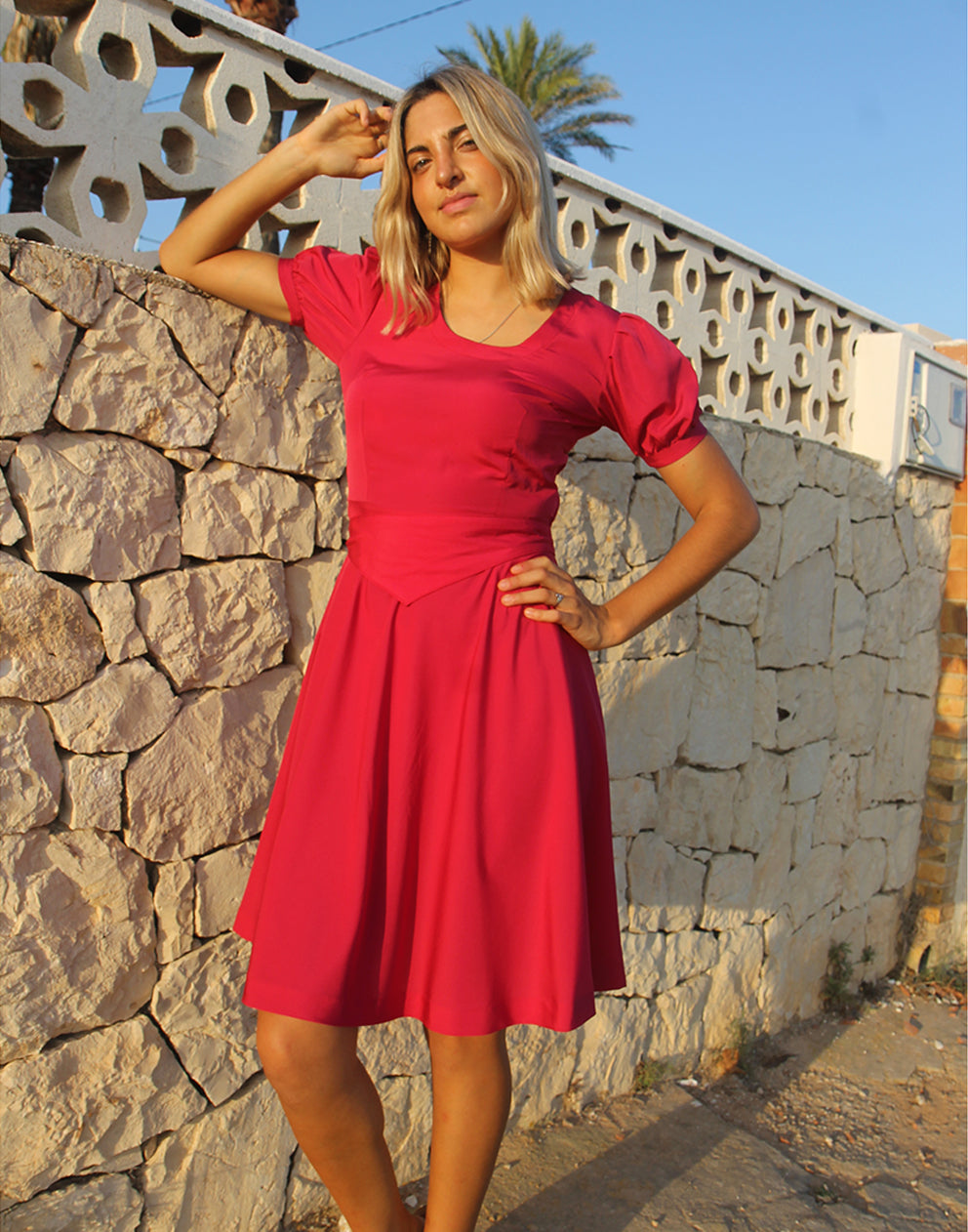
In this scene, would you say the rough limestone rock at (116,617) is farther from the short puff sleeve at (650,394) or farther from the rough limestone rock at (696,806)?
the rough limestone rock at (696,806)

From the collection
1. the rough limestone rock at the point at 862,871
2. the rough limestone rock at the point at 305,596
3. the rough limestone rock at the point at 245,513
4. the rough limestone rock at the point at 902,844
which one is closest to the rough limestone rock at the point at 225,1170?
the rough limestone rock at the point at 305,596

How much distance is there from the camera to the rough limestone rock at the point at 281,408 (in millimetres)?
2045

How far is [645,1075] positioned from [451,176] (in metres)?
2.65

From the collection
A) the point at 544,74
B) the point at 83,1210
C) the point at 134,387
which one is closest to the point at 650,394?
the point at 134,387

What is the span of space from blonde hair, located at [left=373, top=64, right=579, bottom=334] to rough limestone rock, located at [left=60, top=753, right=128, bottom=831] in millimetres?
989

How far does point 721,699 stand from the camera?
3.35 meters

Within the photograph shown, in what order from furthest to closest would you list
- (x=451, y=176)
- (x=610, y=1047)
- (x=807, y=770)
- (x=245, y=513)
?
(x=807, y=770) → (x=610, y=1047) → (x=245, y=513) → (x=451, y=176)

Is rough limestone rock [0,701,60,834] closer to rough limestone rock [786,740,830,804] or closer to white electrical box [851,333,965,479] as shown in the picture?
rough limestone rock [786,740,830,804]

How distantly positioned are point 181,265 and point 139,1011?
1458 millimetres

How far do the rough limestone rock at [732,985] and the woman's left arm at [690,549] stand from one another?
189cm

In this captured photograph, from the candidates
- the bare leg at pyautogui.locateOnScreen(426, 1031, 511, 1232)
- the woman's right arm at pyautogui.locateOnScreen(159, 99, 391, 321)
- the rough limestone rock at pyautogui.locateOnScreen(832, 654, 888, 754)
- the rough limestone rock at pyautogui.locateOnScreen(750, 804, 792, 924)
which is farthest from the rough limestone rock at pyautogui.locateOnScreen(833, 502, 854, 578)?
the bare leg at pyautogui.locateOnScreen(426, 1031, 511, 1232)

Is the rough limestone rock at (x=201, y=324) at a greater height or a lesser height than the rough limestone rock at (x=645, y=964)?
greater

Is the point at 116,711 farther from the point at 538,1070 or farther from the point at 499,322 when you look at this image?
the point at 538,1070

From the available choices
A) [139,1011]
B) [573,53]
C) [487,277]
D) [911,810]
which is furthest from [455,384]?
[573,53]
